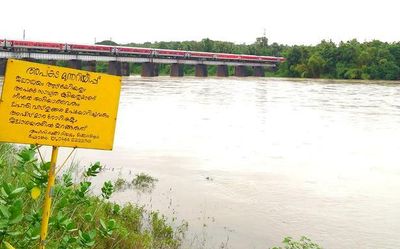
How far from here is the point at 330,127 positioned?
16.7 m

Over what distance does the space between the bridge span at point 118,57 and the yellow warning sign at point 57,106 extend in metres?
46.8

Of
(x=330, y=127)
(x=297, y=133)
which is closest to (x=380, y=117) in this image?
(x=330, y=127)

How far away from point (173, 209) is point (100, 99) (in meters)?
3.85

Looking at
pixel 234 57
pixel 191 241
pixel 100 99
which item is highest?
pixel 234 57

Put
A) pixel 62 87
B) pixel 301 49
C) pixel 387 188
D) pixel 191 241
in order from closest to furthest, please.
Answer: pixel 62 87
pixel 191 241
pixel 387 188
pixel 301 49

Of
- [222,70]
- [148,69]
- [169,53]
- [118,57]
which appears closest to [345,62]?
[222,70]

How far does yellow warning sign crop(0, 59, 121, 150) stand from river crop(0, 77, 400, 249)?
263 cm

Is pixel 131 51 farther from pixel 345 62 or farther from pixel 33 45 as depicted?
pixel 345 62

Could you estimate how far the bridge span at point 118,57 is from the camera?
160ft

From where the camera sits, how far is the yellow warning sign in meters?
2.91

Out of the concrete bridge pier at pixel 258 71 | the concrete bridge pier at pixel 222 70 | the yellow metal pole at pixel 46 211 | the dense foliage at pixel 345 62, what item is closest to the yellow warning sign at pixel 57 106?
the yellow metal pole at pixel 46 211

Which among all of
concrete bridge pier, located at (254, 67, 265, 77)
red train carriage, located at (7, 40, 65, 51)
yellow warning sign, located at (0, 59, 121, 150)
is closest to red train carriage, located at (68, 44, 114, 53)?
red train carriage, located at (7, 40, 65, 51)

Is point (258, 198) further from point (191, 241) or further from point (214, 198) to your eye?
point (191, 241)

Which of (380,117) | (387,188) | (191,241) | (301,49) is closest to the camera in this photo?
(191,241)
